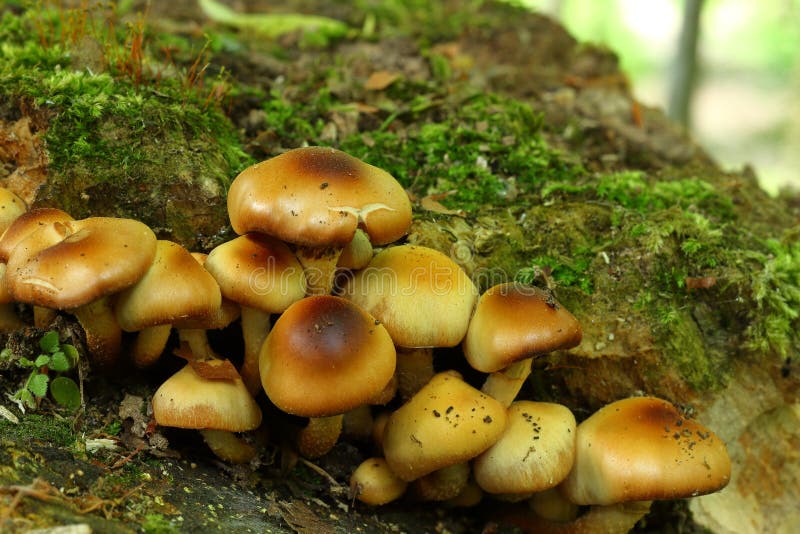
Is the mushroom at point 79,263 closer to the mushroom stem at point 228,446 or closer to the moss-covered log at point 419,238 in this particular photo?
the moss-covered log at point 419,238

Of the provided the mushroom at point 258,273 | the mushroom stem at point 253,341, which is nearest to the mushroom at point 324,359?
the mushroom at point 258,273

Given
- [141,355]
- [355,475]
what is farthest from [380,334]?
[141,355]

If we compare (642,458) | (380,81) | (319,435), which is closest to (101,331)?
(319,435)

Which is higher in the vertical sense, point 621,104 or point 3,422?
point 621,104

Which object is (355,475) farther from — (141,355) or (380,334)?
(141,355)

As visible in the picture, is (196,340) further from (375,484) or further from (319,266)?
(375,484)

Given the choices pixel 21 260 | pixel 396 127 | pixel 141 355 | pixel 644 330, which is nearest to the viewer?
pixel 21 260
